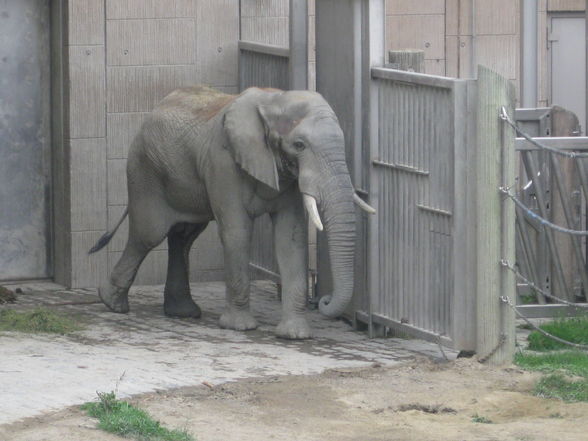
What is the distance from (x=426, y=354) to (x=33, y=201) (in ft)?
15.0

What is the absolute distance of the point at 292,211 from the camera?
10562mm

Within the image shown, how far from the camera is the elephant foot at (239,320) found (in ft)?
35.0

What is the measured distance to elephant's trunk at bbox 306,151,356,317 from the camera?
9.88 m

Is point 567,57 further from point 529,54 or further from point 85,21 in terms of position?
point 85,21

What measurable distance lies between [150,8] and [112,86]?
0.75 metres

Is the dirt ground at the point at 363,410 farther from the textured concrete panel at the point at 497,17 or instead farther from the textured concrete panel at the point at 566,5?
the textured concrete panel at the point at 566,5

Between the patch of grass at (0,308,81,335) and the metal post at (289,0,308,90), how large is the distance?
2585mm

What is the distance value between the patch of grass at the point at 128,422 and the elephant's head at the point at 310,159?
2381 mm

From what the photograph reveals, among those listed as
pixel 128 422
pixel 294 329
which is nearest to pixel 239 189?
pixel 294 329

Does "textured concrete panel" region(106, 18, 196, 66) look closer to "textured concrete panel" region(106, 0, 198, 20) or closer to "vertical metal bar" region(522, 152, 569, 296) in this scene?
"textured concrete panel" region(106, 0, 198, 20)

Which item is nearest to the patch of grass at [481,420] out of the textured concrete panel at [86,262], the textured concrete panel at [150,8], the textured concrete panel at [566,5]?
the textured concrete panel at [86,262]

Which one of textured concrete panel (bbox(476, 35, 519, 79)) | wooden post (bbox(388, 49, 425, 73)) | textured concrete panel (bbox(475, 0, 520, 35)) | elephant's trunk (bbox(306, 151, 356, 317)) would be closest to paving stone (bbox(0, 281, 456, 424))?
elephant's trunk (bbox(306, 151, 356, 317))

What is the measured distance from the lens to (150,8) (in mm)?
12852

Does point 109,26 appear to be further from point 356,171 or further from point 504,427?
point 504,427
